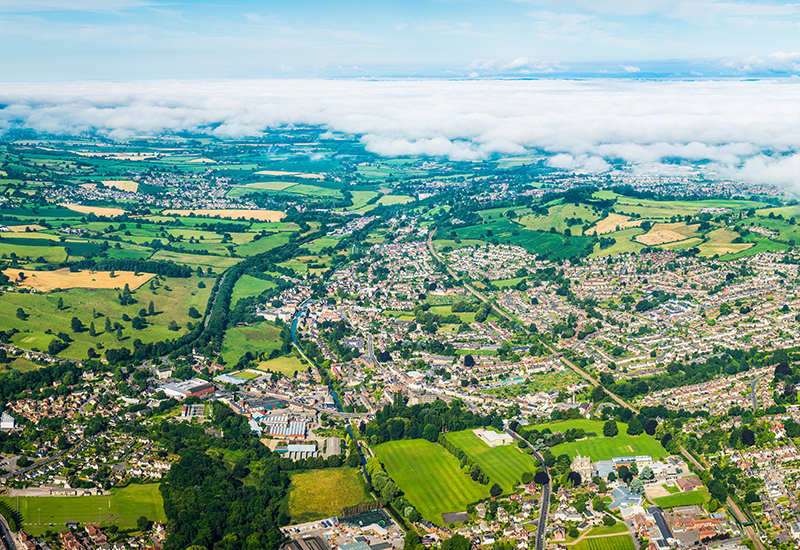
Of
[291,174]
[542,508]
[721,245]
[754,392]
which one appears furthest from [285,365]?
[291,174]

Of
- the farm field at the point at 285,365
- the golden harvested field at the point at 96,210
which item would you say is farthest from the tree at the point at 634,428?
the golden harvested field at the point at 96,210

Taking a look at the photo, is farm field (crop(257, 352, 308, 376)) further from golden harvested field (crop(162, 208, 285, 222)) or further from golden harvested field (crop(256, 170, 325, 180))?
golden harvested field (crop(256, 170, 325, 180))

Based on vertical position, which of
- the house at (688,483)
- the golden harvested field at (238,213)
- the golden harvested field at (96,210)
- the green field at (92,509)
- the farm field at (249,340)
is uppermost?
the golden harvested field at (96,210)

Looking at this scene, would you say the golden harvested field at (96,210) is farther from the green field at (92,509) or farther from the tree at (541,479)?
the tree at (541,479)

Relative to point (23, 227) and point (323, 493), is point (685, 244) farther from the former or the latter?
point (23, 227)

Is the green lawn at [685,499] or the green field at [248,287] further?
the green field at [248,287]

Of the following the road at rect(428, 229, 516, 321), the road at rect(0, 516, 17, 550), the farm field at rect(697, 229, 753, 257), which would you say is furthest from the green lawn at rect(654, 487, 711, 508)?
the farm field at rect(697, 229, 753, 257)

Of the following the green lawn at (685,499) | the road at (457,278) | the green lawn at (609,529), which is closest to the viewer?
the green lawn at (609,529)
